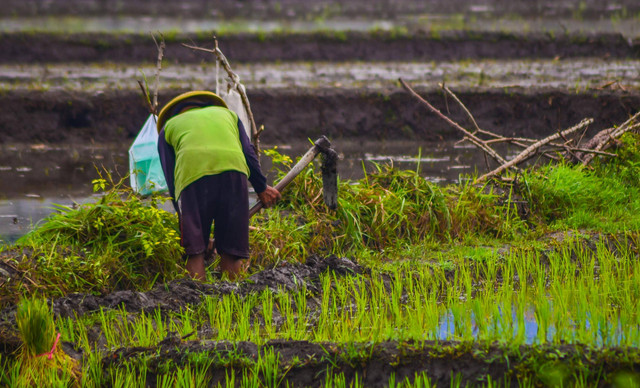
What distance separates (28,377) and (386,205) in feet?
10.4

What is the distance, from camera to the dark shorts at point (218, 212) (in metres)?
4.82

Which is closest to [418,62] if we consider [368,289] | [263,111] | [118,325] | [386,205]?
[263,111]

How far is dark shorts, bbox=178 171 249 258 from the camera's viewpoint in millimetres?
4820

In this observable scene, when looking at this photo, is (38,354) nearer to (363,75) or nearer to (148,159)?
(148,159)

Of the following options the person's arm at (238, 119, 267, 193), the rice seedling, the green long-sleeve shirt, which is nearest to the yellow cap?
the green long-sleeve shirt

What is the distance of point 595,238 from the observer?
5.86 m

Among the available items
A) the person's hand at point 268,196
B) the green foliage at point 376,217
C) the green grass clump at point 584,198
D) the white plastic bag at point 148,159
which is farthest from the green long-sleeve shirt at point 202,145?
the green grass clump at point 584,198

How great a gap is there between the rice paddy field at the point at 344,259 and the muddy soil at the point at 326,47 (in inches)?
69.7

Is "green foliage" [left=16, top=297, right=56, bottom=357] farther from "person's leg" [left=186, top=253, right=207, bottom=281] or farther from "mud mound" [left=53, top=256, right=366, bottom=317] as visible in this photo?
"person's leg" [left=186, top=253, right=207, bottom=281]

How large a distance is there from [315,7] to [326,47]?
7275 mm

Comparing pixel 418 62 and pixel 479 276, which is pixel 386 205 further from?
pixel 418 62

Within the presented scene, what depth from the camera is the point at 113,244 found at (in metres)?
4.97

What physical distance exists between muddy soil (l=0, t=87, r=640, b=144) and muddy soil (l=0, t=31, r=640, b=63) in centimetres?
349

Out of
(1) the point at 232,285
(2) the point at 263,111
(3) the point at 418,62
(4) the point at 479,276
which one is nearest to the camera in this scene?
(1) the point at 232,285
